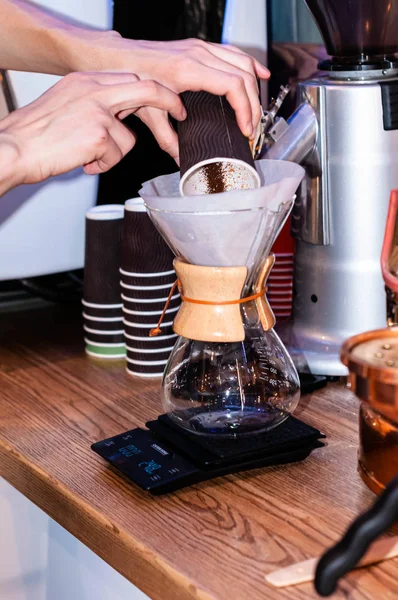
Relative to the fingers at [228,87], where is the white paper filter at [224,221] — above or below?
below

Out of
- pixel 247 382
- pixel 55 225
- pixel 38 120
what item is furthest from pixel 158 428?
pixel 55 225

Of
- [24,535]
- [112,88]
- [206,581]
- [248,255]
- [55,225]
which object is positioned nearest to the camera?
[206,581]

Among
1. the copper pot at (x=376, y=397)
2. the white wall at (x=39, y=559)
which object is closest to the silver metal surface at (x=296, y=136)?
the copper pot at (x=376, y=397)

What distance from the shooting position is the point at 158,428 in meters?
0.83

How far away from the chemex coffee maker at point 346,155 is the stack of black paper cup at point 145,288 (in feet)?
0.59

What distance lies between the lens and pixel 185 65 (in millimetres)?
869

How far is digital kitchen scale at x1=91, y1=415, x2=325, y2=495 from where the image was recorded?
0.76m

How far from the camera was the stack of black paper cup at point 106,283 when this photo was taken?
3.71 ft

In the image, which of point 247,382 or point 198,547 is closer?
point 198,547

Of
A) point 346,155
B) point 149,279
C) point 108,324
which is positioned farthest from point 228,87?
point 108,324

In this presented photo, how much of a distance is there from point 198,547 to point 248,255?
240mm

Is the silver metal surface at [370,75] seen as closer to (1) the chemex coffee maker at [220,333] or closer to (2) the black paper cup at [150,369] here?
(1) the chemex coffee maker at [220,333]

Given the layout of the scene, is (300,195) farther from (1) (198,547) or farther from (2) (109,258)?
(1) (198,547)

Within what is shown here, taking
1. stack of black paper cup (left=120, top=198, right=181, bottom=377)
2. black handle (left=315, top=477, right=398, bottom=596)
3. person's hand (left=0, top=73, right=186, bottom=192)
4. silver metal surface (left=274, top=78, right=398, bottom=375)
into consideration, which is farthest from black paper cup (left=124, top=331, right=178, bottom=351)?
black handle (left=315, top=477, right=398, bottom=596)
